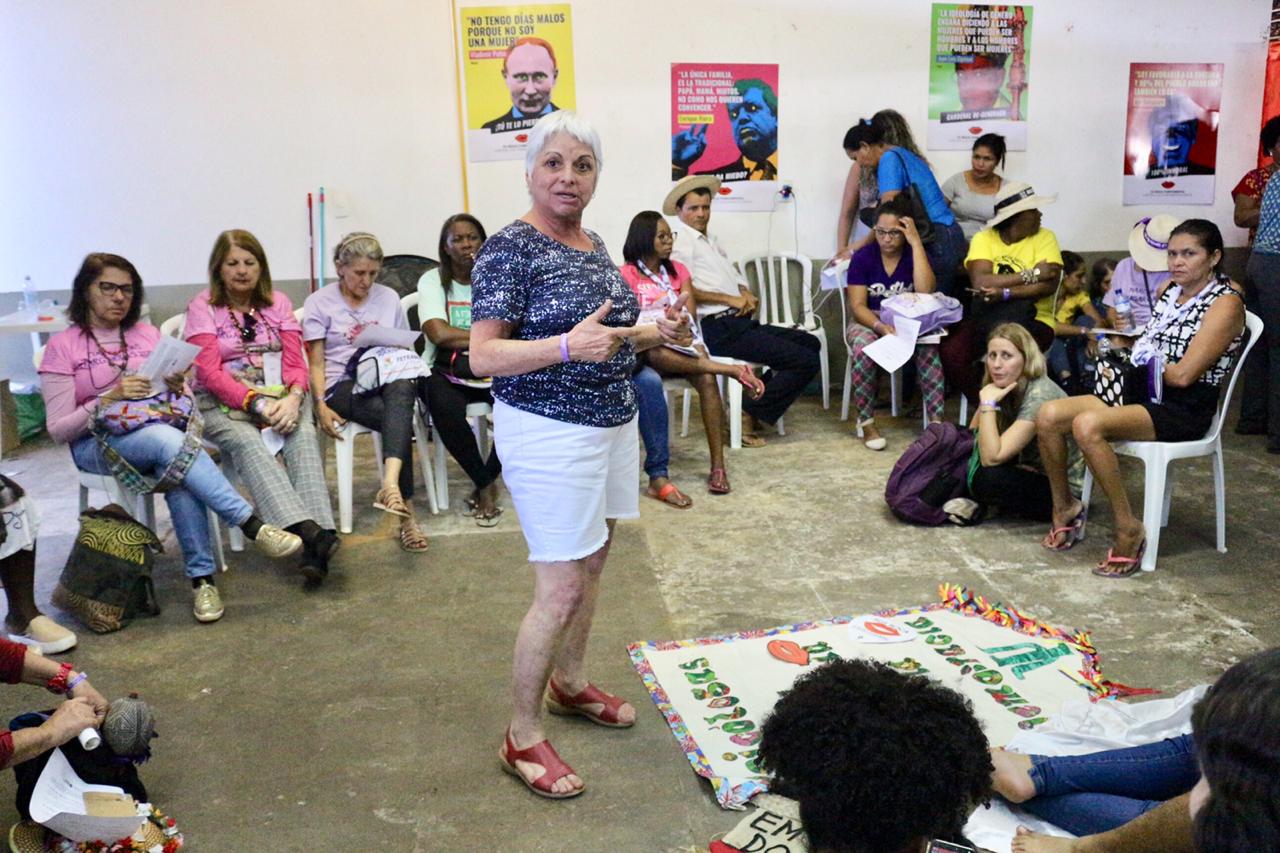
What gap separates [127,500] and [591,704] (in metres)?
1.94

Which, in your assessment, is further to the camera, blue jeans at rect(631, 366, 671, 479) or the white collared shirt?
the white collared shirt

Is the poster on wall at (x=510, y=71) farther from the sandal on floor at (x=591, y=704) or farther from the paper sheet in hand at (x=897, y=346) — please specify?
the sandal on floor at (x=591, y=704)

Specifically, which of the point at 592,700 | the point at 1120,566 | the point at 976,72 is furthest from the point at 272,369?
the point at 976,72

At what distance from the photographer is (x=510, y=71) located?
237 inches

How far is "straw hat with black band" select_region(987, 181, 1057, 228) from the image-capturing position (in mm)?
5477

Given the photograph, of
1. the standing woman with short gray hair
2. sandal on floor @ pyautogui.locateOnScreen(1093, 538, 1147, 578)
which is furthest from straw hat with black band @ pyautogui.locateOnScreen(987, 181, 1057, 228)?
the standing woman with short gray hair

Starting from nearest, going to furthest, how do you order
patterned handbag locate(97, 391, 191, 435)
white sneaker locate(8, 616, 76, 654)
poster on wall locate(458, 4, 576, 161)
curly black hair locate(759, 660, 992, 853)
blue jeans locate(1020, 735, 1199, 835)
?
1. curly black hair locate(759, 660, 992, 853)
2. blue jeans locate(1020, 735, 1199, 835)
3. white sneaker locate(8, 616, 76, 654)
4. patterned handbag locate(97, 391, 191, 435)
5. poster on wall locate(458, 4, 576, 161)

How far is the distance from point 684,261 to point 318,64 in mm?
2255

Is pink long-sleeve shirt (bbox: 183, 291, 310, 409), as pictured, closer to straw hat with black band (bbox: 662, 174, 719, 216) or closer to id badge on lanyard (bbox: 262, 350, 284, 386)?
id badge on lanyard (bbox: 262, 350, 284, 386)

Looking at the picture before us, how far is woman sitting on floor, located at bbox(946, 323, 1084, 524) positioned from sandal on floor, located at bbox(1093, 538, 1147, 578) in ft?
1.29

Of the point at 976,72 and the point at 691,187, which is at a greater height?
the point at 976,72

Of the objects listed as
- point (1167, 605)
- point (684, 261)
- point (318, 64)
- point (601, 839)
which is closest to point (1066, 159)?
point (684, 261)

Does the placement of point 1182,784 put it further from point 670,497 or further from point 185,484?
point 185,484

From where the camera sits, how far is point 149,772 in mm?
2609
